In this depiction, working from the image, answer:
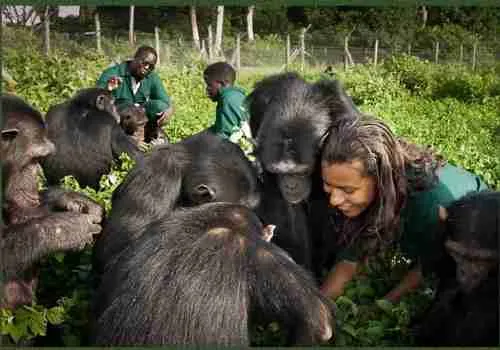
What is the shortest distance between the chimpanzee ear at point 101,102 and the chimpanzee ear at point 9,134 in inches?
130

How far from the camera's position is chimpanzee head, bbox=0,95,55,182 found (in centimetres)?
399

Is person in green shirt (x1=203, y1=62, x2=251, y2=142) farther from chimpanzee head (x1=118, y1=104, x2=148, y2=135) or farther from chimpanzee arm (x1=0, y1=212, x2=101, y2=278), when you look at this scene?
chimpanzee arm (x1=0, y1=212, x2=101, y2=278)

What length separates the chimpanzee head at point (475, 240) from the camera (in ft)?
10.5

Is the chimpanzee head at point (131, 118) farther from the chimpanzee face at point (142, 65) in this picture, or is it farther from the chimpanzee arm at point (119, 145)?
the chimpanzee arm at point (119, 145)

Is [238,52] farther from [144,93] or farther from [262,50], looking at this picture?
[144,93]

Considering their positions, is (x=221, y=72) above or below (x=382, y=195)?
above

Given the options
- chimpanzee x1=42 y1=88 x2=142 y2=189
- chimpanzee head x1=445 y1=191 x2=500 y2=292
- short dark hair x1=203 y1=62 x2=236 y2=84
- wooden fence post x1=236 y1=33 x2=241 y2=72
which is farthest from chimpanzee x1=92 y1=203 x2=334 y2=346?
wooden fence post x1=236 y1=33 x2=241 y2=72

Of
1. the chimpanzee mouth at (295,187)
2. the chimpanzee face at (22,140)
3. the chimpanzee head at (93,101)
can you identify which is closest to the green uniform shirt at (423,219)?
the chimpanzee mouth at (295,187)

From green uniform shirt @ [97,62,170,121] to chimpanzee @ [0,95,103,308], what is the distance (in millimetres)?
5745

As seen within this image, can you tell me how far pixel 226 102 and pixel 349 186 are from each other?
511 cm

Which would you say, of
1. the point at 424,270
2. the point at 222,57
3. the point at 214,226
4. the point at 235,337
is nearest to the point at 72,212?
the point at 214,226

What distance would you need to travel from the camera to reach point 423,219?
12.9 feet

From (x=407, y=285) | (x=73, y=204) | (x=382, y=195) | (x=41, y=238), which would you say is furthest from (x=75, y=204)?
(x=407, y=285)

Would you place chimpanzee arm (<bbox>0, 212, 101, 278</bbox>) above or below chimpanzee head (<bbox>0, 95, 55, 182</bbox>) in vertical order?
below
